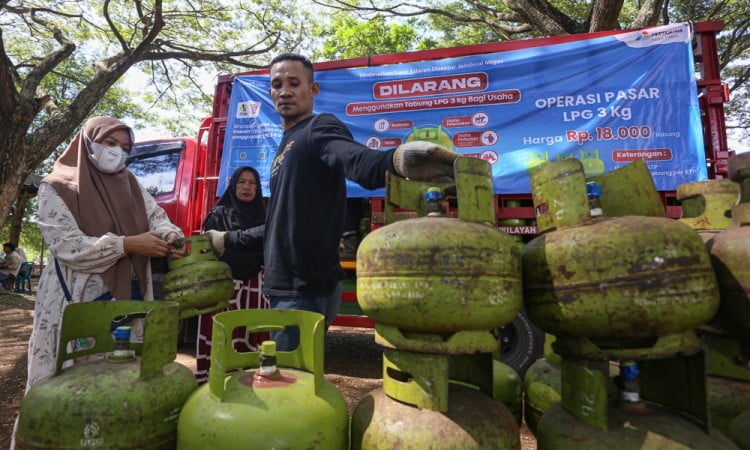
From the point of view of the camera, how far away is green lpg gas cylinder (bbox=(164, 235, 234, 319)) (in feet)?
6.57

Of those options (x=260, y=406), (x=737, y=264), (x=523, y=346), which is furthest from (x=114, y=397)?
(x=523, y=346)

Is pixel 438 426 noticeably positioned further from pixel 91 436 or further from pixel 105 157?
pixel 105 157

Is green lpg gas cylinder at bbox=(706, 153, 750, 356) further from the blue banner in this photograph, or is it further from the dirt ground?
the blue banner

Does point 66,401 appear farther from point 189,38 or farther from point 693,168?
point 189,38

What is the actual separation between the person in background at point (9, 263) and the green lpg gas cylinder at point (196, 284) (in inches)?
532

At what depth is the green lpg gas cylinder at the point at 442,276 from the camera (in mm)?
1233

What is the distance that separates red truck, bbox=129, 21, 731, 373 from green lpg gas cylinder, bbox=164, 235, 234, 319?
2.00 meters

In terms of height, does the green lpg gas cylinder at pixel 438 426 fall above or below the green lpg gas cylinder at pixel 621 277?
below

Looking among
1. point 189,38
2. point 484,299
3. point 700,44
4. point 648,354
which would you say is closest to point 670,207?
point 700,44

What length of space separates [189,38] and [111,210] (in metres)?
10.9

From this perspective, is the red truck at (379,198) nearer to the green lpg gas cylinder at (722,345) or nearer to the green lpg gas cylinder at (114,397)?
the green lpg gas cylinder at (722,345)

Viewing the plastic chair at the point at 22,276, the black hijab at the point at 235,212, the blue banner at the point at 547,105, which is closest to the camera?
the black hijab at the point at 235,212

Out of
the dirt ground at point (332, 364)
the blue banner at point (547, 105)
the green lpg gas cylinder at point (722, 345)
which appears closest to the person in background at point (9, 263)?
the dirt ground at point (332, 364)

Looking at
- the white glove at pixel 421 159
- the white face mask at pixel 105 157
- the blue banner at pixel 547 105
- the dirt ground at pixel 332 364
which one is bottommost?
the dirt ground at pixel 332 364
